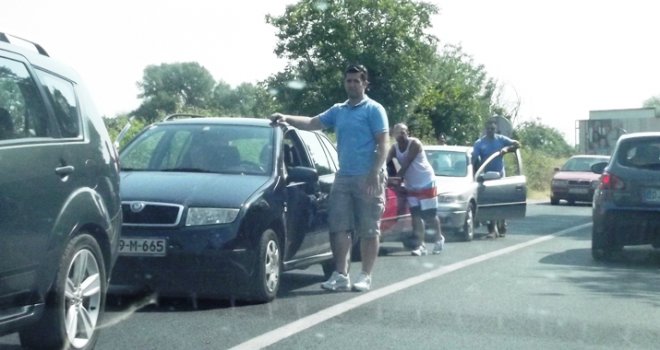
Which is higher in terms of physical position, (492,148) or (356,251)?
(492,148)

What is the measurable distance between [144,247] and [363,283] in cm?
→ 232

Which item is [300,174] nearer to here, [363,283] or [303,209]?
[303,209]

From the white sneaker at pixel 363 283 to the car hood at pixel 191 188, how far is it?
138cm

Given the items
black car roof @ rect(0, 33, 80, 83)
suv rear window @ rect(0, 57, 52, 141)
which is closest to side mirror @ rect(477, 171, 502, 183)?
black car roof @ rect(0, 33, 80, 83)

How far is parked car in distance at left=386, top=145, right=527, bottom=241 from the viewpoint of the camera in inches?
696

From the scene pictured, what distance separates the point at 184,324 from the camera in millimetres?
8602

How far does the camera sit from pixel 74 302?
7020 mm

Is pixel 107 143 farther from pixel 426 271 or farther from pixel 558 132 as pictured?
pixel 558 132

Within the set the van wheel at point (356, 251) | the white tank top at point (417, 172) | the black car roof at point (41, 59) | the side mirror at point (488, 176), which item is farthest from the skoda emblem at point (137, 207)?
the side mirror at point (488, 176)

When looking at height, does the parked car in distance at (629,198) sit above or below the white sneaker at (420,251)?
above

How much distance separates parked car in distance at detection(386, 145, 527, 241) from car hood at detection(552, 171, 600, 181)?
17.1m

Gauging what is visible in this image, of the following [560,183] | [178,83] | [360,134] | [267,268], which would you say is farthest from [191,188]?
[178,83]

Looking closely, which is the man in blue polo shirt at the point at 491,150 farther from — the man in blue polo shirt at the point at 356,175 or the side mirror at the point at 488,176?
the man in blue polo shirt at the point at 356,175

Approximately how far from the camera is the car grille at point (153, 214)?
928 cm
